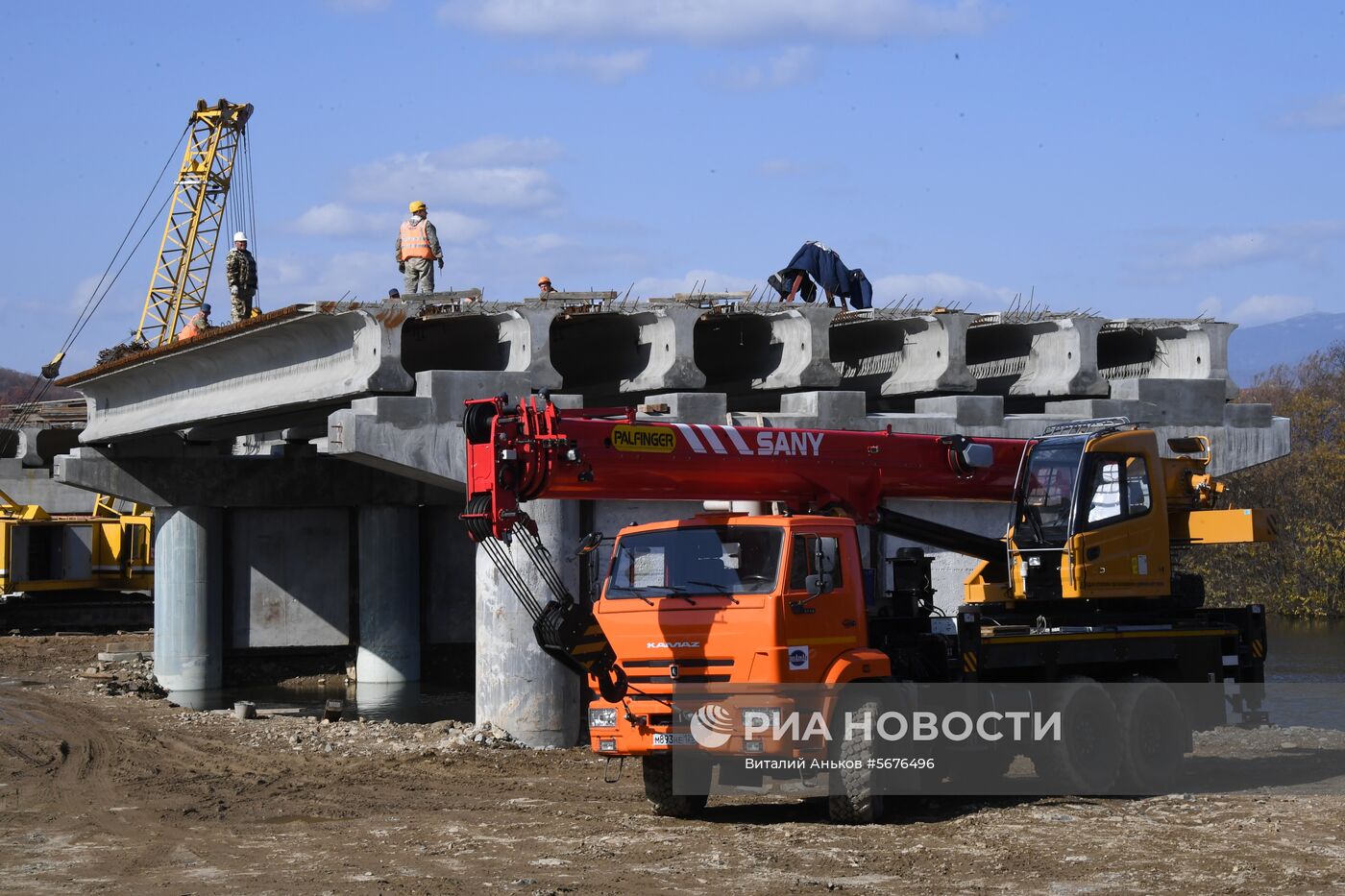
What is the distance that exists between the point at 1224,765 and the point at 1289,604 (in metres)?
26.4

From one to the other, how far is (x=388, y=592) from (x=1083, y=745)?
19401mm

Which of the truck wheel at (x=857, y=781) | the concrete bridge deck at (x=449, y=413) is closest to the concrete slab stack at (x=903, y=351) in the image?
the concrete bridge deck at (x=449, y=413)

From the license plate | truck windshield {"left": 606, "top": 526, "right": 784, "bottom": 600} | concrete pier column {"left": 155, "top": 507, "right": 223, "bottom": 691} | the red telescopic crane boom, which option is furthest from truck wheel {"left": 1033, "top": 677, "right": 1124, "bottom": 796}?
concrete pier column {"left": 155, "top": 507, "right": 223, "bottom": 691}

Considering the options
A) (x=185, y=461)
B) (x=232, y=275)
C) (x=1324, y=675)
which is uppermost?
(x=232, y=275)

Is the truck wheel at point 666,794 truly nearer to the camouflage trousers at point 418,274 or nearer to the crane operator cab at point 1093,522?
the crane operator cab at point 1093,522

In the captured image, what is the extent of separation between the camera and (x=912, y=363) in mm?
23297

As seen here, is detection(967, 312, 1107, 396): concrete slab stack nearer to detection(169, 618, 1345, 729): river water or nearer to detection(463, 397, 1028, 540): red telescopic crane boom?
detection(169, 618, 1345, 729): river water

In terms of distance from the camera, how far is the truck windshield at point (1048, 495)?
621 inches

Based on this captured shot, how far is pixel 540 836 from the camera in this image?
12.9m

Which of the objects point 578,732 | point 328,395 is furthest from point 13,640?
point 578,732

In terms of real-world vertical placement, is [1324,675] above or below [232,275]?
below

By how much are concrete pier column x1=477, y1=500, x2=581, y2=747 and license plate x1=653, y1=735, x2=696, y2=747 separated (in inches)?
233

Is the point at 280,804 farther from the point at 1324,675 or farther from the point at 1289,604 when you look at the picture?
the point at 1289,604

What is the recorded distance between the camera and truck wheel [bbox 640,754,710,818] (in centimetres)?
1354
